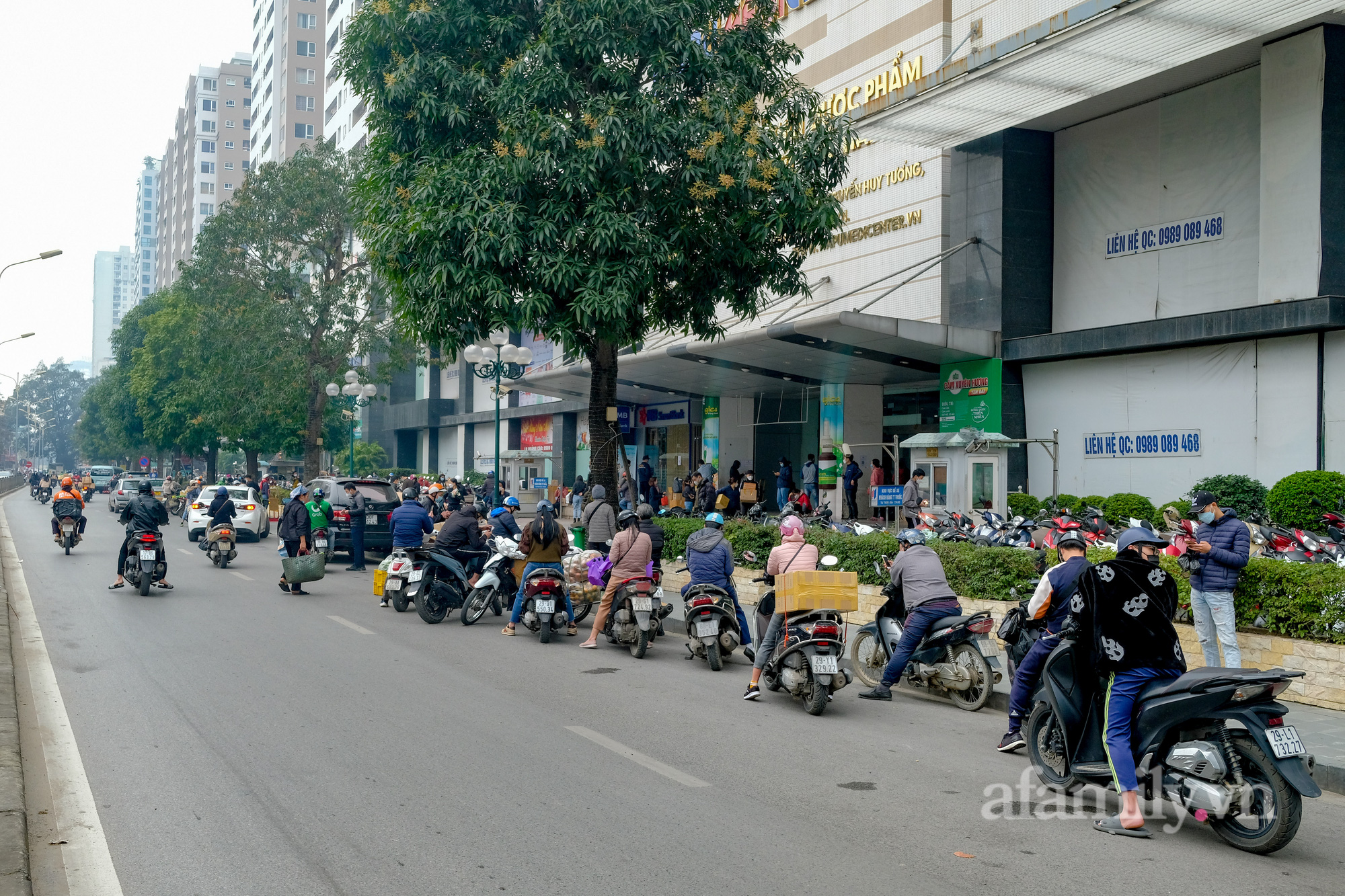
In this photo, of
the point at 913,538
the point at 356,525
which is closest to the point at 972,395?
the point at 356,525

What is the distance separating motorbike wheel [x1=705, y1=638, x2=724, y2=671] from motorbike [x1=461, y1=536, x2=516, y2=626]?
358 centimetres

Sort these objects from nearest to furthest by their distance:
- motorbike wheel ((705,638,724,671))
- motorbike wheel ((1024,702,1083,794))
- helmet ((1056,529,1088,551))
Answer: motorbike wheel ((1024,702,1083,794)) → helmet ((1056,529,1088,551)) → motorbike wheel ((705,638,724,671))

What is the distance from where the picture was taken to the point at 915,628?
8961mm

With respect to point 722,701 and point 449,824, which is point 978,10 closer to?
point 722,701

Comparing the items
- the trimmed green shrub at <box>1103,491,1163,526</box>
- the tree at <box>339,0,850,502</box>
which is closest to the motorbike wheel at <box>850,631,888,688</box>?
the tree at <box>339,0,850,502</box>

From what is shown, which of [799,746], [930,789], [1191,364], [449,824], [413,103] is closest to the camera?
[449,824]

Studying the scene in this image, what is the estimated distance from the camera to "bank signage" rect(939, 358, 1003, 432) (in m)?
22.8

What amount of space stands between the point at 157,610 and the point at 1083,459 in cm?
1761

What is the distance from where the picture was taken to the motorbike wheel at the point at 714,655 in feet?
34.3

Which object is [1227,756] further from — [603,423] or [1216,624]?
[603,423]

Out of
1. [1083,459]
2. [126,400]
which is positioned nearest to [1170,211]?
[1083,459]

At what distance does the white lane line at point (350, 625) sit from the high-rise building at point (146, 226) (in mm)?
172080

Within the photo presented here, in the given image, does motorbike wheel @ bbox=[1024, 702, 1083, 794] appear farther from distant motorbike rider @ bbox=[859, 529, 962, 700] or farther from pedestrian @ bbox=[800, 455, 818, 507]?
pedestrian @ bbox=[800, 455, 818, 507]

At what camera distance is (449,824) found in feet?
17.8
